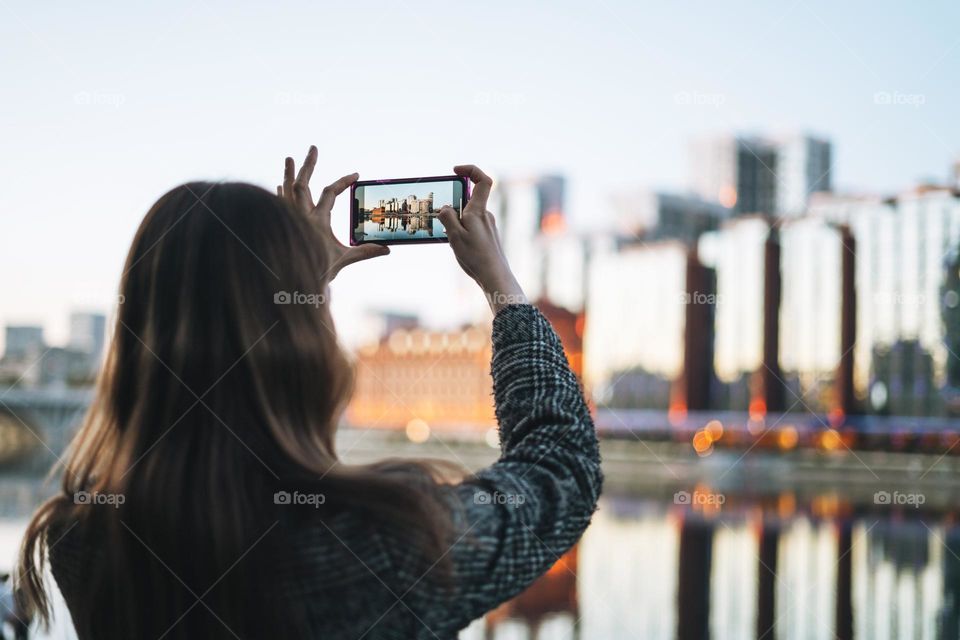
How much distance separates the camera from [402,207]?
4.06ft

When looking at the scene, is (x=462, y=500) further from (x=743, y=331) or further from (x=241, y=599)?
(x=743, y=331)

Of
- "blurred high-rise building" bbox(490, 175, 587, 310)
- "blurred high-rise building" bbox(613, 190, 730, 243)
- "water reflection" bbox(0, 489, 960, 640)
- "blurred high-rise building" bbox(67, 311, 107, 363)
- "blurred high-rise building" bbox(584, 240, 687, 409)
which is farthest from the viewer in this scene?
"blurred high-rise building" bbox(490, 175, 587, 310)

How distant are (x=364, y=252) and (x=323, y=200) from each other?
0.08 metres

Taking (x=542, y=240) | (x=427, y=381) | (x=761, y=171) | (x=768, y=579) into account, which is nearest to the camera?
(x=768, y=579)

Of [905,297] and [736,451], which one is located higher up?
[905,297]

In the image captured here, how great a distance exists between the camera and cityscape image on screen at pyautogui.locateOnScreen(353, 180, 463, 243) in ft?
3.95

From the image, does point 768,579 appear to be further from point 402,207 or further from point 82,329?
point 82,329

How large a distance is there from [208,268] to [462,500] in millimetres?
313

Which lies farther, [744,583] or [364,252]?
[744,583]

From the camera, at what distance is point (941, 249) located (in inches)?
1929

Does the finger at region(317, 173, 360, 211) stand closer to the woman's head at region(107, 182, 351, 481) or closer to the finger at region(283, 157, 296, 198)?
the finger at region(283, 157, 296, 198)

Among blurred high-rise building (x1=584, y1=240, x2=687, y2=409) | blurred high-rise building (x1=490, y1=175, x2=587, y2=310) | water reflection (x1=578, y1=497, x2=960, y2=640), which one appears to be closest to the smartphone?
water reflection (x1=578, y1=497, x2=960, y2=640)

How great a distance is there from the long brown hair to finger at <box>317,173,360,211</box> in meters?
0.24

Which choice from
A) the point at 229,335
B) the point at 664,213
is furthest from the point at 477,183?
the point at 664,213
